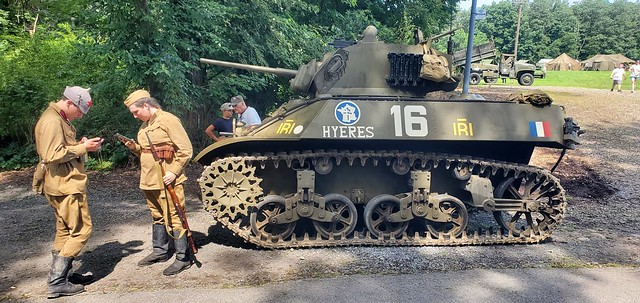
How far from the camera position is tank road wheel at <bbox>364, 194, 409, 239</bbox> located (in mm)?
6375

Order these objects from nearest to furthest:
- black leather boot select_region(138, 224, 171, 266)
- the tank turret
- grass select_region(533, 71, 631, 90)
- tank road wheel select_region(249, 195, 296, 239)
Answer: black leather boot select_region(138, 224, 171, 266) → tank road wheel select_region(249, 195, 296, 239) → the tank turret → grass select_region(533, 71, 631, 90)

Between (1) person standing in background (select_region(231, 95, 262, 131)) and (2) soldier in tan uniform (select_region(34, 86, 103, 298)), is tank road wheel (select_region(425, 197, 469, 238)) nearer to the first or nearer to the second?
(1) person standing in background (select_region(231, 95, 262, 131))

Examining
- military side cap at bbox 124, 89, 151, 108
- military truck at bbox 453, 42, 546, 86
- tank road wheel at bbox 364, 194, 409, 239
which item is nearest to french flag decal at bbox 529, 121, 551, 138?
tank road wheel at bbox 364, 194, 409, 239

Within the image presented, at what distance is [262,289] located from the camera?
4895 mm

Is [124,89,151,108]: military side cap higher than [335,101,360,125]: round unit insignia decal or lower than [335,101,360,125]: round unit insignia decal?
higher

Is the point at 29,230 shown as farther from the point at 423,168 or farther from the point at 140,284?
the point at 423,168

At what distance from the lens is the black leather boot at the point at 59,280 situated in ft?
15.5

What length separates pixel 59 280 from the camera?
4.75 meters

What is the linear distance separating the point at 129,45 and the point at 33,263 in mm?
5038

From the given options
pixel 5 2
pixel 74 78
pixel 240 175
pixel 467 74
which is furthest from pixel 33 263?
pixel 5 2

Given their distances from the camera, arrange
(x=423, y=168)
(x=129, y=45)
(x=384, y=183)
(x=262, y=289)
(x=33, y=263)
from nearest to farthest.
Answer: (x=262, y=289) → (x=33, y=263) → (x=423, y=168) → (x=384, y=183) → (x=129, y=45)

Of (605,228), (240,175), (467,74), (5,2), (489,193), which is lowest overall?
(605,228)

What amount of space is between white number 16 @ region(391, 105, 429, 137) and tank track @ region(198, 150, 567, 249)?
0.33 m

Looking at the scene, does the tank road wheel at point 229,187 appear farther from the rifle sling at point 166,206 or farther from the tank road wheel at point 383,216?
the tank road wheel at point 383,216
